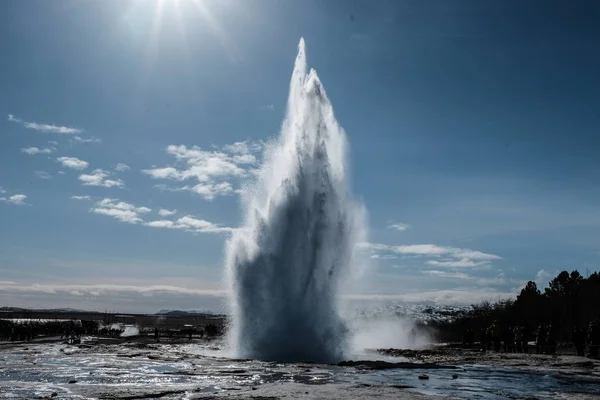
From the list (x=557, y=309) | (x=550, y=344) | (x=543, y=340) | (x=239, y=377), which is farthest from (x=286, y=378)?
(x=557, y=309)

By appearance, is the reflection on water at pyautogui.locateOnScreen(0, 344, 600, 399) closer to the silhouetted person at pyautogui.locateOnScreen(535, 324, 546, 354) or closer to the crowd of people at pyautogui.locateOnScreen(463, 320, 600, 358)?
the crowd of people at pyautogui.locateOnScreen(463, 320, 600, 358)

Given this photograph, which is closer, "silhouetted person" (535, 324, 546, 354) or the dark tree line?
"silhouetted person" (535, 324, 546, 354)

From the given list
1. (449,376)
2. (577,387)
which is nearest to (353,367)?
(449,376)

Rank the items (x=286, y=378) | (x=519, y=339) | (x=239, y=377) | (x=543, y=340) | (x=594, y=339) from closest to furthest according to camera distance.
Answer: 1. (x=286, y=378)
2. (x=239, y=377)
3. (x=594, y=339)
4. (x=543, y=340)
5. (x=519, y=339)

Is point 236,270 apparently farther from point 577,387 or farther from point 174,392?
point 577,387

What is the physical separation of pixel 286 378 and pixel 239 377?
2070 mm

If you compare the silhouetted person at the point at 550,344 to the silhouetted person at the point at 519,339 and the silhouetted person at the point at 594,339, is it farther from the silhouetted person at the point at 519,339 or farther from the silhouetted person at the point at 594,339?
the silhouetted person at the point at 594,339

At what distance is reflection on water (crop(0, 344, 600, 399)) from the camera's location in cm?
1970

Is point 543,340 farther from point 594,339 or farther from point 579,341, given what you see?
point 594,339

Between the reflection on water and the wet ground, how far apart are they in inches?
1.3

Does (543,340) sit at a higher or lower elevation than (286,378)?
higher

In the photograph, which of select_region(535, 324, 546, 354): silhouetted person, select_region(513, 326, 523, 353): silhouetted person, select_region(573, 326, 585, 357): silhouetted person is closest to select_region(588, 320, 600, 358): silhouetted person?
select_region(573, 326, 585, 357): silhouetted person

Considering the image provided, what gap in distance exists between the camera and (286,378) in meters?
23.3

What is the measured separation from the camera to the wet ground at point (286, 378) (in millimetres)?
18625
